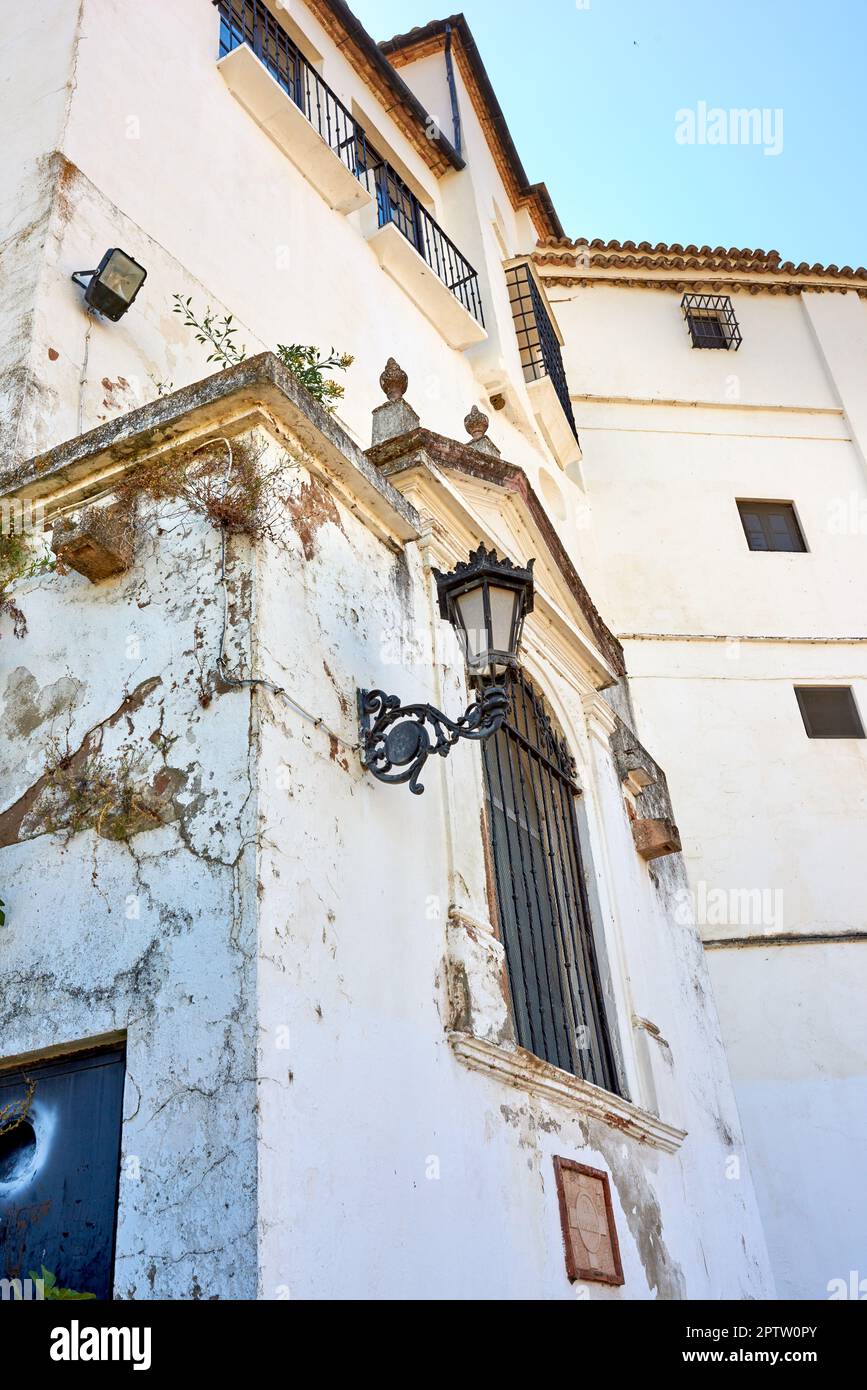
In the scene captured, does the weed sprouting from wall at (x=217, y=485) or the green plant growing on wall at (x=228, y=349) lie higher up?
the green plant growing on wall at (x=228, y=349)

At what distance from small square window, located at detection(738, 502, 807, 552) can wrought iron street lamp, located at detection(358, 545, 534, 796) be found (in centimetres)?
897

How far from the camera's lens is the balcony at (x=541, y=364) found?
1221 cm

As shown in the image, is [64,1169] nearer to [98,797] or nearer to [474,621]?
[98,797]

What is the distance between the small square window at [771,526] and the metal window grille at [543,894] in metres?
6.39

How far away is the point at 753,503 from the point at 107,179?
29.5 ft

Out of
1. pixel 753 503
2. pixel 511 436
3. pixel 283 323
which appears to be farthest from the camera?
pixel 753 503

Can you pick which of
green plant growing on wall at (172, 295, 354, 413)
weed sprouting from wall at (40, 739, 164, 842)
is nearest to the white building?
weed sprouting from wall at (40, 739, 164, 842)

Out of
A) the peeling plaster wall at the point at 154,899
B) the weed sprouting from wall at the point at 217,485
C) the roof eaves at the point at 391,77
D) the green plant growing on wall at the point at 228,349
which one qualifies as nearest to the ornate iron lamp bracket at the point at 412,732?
the peeling plaster wall at the point at 154,899

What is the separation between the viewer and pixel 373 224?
974cm

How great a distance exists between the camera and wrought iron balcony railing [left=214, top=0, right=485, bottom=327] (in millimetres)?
8836

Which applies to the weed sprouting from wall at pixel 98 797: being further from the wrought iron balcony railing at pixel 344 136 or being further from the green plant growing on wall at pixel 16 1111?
the wrought iron balcony railing at pixel 344 136

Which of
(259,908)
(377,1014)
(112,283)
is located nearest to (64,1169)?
(259,908)
